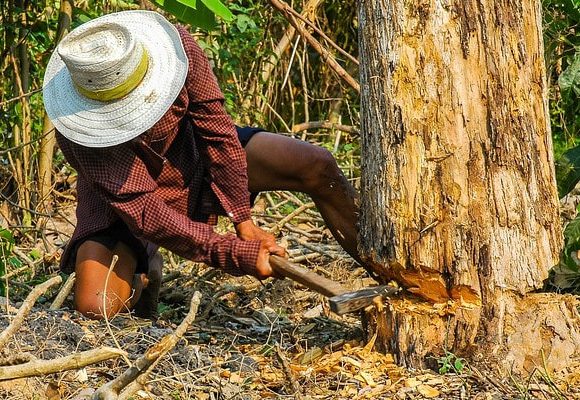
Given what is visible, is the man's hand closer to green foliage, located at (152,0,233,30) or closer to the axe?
the axe

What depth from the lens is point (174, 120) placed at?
13.0 feet

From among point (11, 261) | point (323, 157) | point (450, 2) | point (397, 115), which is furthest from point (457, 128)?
point (11, 261)

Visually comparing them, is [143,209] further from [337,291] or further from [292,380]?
[292,380]

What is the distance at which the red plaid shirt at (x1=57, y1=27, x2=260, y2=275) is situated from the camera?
3.75m

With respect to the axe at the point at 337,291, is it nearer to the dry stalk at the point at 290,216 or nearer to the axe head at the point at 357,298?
the axe head at the point at 357,298

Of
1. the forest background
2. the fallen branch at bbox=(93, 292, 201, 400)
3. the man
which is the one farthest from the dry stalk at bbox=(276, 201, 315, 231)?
the fallen branch at bbox=(93, 292, 201, 400)

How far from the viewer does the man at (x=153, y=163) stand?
365cm

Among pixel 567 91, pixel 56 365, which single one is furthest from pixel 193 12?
pixel 56 365

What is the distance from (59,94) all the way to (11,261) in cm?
165

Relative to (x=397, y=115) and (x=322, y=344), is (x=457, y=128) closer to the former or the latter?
(x=397, y=115)

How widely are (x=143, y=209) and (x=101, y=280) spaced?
1.61ft

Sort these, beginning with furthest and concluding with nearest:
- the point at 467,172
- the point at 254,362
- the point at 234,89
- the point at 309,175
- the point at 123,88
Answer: the point at 234,89 → the point at 309,175 → the point at 123,88 → the point at 254,362 → the point at 467,172

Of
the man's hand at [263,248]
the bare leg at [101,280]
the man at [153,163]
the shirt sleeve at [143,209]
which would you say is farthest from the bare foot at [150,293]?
the man's hand at [263,248]

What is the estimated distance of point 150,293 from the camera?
14.5ft
